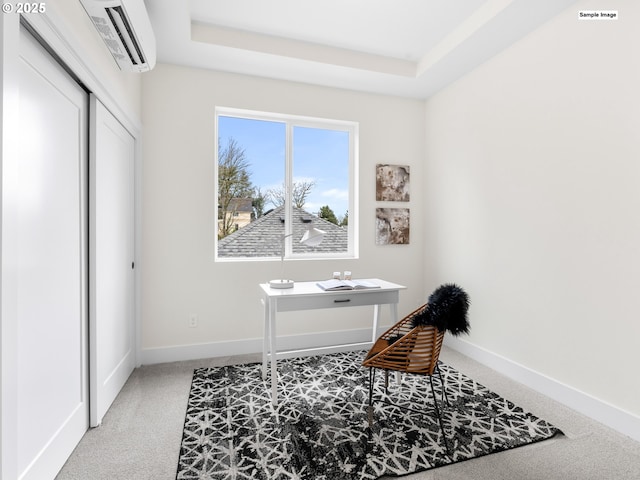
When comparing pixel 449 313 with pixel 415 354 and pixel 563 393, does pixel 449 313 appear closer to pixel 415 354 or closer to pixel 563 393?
pixel 415 354

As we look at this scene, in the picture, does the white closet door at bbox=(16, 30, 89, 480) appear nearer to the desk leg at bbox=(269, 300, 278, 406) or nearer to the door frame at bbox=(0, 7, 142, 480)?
the door frame at bbox=(0, 7, 142, 480)

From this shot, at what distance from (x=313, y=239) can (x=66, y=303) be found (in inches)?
59.8

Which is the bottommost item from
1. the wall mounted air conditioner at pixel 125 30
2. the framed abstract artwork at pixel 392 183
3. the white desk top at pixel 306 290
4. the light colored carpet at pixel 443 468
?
the light colored carpet at pixel 443 468

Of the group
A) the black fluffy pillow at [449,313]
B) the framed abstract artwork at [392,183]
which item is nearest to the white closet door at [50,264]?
the black fluffy pillow at [449,313]

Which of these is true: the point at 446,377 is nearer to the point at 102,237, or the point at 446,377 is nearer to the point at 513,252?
the point at 513,252

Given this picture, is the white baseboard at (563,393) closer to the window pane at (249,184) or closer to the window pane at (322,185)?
the window pane at (322,185)

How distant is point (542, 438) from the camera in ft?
6.42

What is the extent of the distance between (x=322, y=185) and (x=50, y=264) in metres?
2.54

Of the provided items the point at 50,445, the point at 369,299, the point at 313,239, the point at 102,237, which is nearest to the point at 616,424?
the point at 369,299

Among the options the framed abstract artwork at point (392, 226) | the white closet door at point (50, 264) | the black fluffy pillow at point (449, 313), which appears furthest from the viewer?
the framed abstract artwork at point (392, 226)

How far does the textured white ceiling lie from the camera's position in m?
2.49

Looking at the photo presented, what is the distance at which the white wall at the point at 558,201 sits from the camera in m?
2.04

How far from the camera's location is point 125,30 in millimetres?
1855

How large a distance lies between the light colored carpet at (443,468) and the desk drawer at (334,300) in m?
0.97
